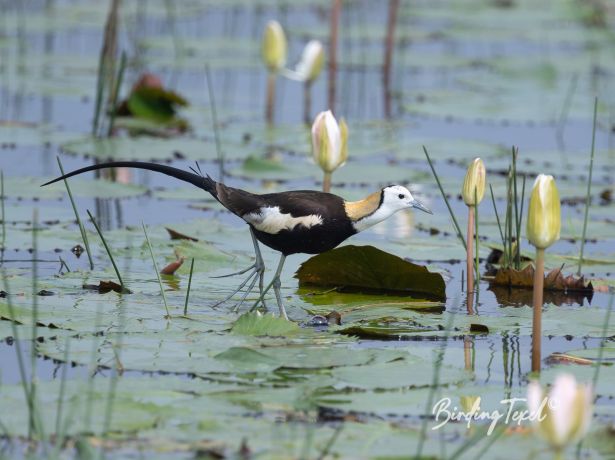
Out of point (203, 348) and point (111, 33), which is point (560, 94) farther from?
point (203, 348)

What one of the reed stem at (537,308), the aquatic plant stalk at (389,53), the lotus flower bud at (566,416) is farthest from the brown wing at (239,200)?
the aquatic plant stalk at (389,53)

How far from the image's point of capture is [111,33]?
8578 millimetres

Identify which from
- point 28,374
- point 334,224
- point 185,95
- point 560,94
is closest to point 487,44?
point 560,94

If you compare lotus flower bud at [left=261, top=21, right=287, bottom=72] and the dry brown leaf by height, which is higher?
lotus flower bud at [left=261, top=21, right=287, bottom=72]

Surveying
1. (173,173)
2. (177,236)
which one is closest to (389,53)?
(177,236)

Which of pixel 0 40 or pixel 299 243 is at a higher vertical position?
pixel 0 40

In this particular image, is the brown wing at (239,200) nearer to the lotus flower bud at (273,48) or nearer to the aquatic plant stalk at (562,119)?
the lotus flower bud at (273,48)

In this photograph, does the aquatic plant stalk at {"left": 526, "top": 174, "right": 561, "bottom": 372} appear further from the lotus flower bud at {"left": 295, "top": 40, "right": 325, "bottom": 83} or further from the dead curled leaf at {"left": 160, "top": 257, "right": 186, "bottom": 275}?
the lotus flower bud at {"left": 295, "top": 40, "right": 325, "bottom": 83}

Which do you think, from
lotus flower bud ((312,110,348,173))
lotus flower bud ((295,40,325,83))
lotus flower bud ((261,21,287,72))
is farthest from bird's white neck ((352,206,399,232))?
lotus flower bud ((295,40,325,83))

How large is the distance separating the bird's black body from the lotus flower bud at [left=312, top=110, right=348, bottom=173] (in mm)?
745

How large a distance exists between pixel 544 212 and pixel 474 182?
3.07 feet

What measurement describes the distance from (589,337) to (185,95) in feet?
20.6

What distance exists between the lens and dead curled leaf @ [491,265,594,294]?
5414 mm

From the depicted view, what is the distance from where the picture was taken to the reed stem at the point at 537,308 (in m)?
3.97
